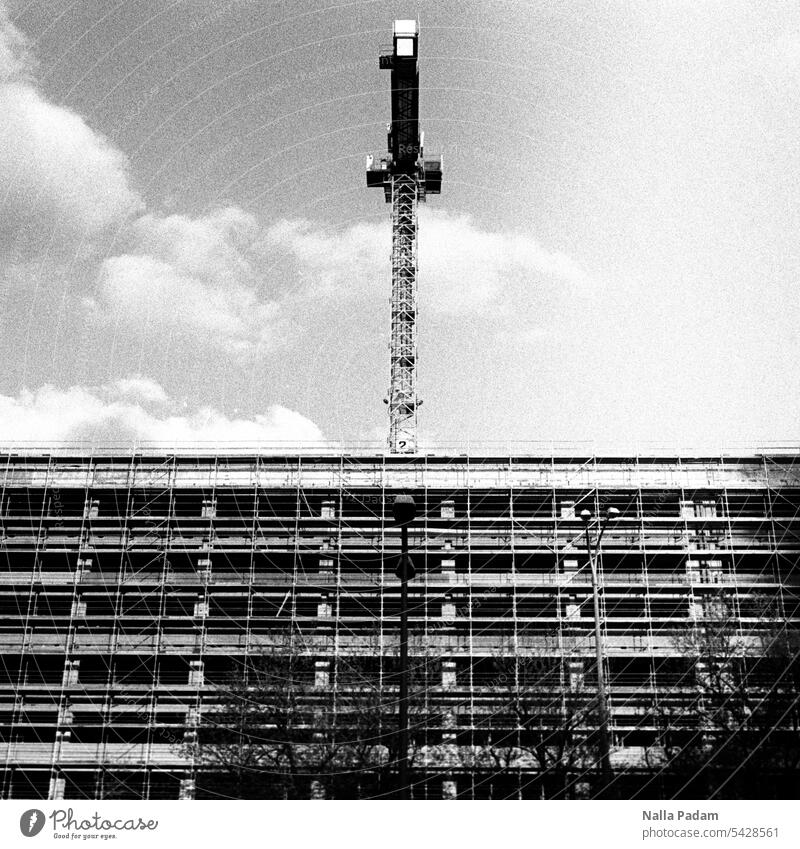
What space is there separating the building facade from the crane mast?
21.3ft

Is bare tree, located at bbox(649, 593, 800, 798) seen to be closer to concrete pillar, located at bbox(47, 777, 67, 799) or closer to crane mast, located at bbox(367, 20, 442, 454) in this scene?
crane mast, located at bbox(367, 20, 442, 454)

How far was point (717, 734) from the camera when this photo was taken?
3098 centimetres

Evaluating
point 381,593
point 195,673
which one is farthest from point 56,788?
point 381,593

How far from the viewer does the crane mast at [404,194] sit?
4500cm

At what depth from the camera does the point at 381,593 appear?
35969 millimetres

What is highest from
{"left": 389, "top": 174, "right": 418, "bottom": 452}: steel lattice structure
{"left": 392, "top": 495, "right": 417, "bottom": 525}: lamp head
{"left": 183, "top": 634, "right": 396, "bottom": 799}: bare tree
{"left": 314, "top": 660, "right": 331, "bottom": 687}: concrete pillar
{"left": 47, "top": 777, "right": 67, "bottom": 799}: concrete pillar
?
{"left": 389, "top": 174, "right": 418, "bottom": 452}: steel lattice structure

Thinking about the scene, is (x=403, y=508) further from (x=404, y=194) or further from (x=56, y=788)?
(x=404, y=194)

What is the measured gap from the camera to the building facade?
33688 mm

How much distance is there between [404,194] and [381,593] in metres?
22.0

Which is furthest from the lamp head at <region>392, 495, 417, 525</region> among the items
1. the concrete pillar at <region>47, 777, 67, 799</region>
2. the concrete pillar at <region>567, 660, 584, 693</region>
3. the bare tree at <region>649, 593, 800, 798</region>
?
the concrete pillar at <region>47, 777, 67, 799</region>

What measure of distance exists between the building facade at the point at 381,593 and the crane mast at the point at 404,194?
6.51 m

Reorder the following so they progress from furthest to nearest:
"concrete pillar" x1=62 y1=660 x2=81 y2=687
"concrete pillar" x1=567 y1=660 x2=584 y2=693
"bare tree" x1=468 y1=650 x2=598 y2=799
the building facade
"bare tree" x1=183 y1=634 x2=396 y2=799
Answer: "concrete pillar" x1=62 y1=660 x2=81 y2=687 → "concrete pillar" x1=567 y1=660 x2=584 y2=693 → the building facade → "bare tree" x1=468 y1=650 x2=598 y2=799 → "bare tree" x1=183 y1=634 x2=396 y2=799
